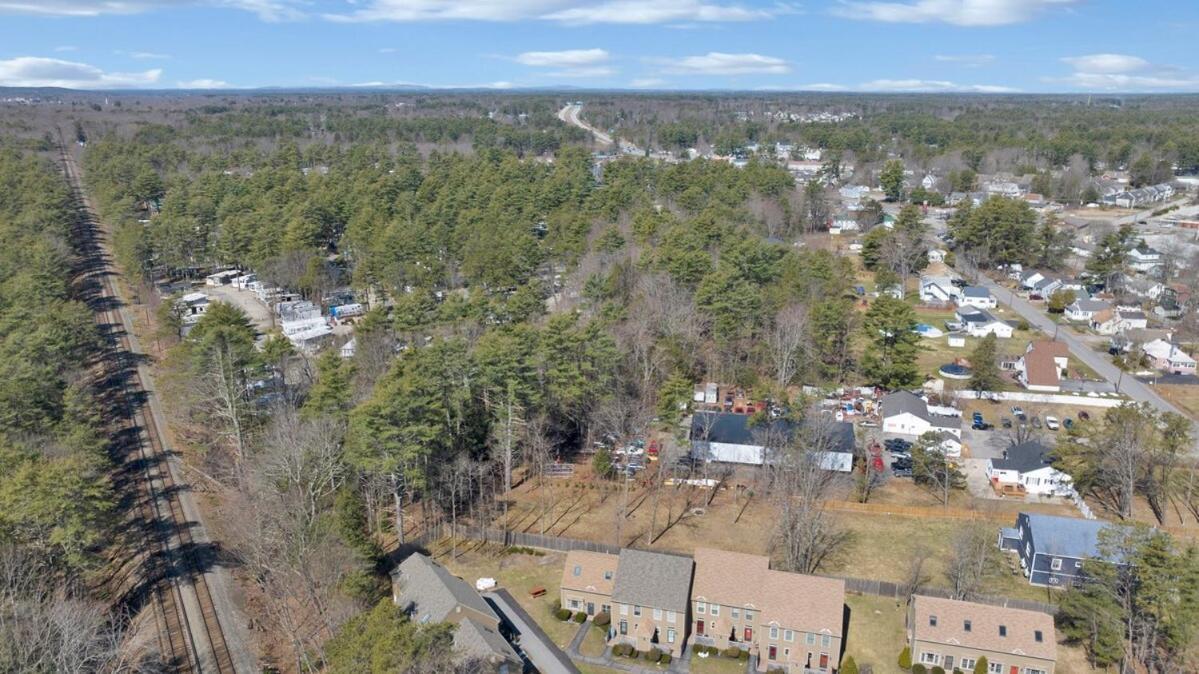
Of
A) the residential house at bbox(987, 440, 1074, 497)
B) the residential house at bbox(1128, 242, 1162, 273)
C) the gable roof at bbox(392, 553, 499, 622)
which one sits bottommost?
the residential house at bbox(987, 440, 1074, 497)

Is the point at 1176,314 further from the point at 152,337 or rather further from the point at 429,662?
the point at 152,337

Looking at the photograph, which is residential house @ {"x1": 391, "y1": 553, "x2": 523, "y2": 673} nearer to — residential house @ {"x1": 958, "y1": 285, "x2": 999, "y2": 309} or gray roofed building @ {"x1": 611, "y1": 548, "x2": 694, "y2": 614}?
gray roofed building @ {"x1": 611, "y1": 548, "x2": 694, "y2": 614}

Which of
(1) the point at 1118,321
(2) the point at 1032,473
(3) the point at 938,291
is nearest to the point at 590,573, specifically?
(2) the point at 1032,473

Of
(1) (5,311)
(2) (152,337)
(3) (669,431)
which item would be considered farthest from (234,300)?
(3) (669,431)

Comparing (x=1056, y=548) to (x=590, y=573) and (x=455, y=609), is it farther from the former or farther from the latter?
(x=455, y=609)

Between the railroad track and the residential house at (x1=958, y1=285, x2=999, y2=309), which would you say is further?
the residential house at (x1=958, y1=285, x2=999, y2=309)

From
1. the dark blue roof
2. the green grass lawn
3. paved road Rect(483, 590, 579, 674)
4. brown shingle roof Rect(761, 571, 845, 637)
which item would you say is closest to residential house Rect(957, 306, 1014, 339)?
the dark blue roof
